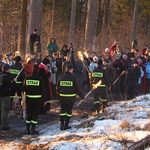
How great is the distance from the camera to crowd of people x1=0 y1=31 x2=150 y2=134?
874 cm

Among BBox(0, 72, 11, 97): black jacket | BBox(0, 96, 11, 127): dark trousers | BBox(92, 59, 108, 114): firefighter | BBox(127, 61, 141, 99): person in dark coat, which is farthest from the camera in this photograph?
BBox(127, 61, 141, 99): person in dark coat

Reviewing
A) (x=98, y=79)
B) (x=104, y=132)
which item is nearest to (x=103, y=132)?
(x=104, y=132)

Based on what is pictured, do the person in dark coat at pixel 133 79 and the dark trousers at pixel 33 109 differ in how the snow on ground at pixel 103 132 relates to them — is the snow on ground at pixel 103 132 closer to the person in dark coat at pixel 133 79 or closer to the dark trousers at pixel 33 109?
the dark trousers at pixel 33 109

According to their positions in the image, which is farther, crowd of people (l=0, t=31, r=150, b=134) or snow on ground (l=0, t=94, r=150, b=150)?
crowd of people (l=0, t=31, r=150, b=134)

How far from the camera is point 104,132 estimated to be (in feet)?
24.3

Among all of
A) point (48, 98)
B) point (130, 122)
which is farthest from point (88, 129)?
point (48, 98)

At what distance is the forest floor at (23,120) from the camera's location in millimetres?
8127

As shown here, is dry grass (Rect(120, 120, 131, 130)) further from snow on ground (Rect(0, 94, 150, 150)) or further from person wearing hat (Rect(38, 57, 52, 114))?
person wearing hat (Rect(38, 57, 52, 114))

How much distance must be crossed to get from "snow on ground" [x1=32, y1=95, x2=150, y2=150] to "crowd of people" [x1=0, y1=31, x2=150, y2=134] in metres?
0.64

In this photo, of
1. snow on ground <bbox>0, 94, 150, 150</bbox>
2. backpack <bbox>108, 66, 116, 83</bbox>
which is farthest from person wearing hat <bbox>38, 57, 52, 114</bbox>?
backpack <bbox>108, 66, 116, 83</bbox>

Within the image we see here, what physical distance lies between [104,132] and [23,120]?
3696 millimetres

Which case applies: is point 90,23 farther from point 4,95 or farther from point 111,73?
point 4,95

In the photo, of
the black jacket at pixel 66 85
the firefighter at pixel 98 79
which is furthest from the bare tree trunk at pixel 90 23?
the black jacket at pixel 66 85

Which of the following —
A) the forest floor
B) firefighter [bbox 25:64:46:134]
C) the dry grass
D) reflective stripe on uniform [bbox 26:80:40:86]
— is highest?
reflective stripe on uniform [bbox 26:80:40:86]
